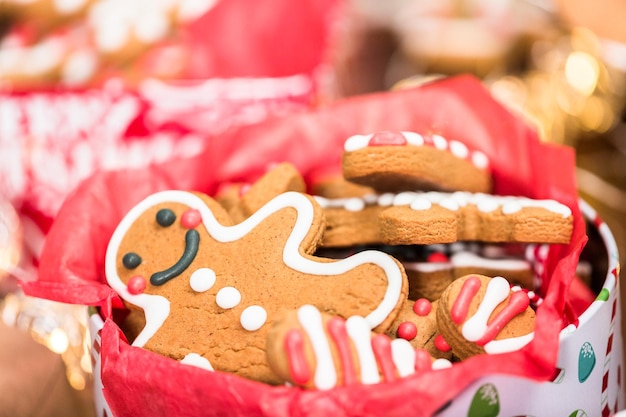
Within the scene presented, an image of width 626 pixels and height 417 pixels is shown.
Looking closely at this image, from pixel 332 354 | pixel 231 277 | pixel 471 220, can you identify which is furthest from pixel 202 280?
pixel 471 220

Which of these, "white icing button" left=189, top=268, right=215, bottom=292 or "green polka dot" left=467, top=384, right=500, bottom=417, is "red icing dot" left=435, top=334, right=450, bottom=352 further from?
"white icing button" left=189, top=268, right=215, bottom=292

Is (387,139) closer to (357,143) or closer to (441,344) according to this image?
(357,143)

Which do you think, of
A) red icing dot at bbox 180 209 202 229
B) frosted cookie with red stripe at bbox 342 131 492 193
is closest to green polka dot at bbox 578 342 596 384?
frosted cookie with red stripe at bbox 342 131 492 193

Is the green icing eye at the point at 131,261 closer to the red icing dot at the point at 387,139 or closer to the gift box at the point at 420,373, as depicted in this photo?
the gift box at the point at 420,373

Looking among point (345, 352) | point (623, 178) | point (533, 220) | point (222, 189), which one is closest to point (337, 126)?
point (222, 189)

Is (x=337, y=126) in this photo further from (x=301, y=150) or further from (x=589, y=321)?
(x=589, y=321)
